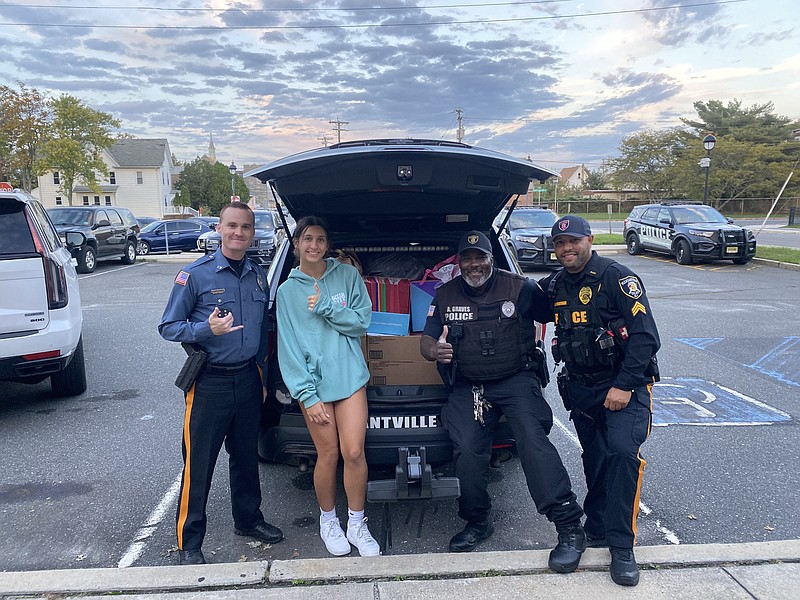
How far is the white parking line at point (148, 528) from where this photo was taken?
3053mm

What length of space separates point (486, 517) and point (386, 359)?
1023 mm

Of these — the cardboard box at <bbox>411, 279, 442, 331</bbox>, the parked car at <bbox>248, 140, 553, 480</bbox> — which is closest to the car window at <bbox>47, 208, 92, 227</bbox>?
the parked car at <bbox>248, 140, 553, 480</bbox>

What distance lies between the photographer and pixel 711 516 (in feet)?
11.3

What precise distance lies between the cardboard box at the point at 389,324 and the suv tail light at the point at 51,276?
270 cm

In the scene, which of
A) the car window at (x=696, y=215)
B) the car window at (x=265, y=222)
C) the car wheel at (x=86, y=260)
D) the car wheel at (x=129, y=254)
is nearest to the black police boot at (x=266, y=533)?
the car wheel at (x=86, y=260)

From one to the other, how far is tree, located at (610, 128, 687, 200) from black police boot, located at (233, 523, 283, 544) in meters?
56.0

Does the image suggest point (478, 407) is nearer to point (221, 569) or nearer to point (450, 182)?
point (450, 182)

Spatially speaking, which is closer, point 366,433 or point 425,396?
point 366,433

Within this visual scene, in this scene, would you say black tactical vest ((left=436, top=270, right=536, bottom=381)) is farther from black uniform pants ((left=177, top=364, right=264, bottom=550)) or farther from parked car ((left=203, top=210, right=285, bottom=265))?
parked car ((left=203, top=210, right=285, bottom=265))

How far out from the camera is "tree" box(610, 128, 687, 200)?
54000 millimetres

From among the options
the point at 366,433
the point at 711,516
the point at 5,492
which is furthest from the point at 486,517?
the point at 5,492

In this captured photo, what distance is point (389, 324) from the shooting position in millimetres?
3678

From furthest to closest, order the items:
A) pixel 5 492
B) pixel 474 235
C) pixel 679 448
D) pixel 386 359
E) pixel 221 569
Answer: pixel 679 448
pixel 5 492
pixel 386 359
pixel 474 235
pixel 221 569

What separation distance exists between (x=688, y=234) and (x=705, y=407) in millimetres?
12180
